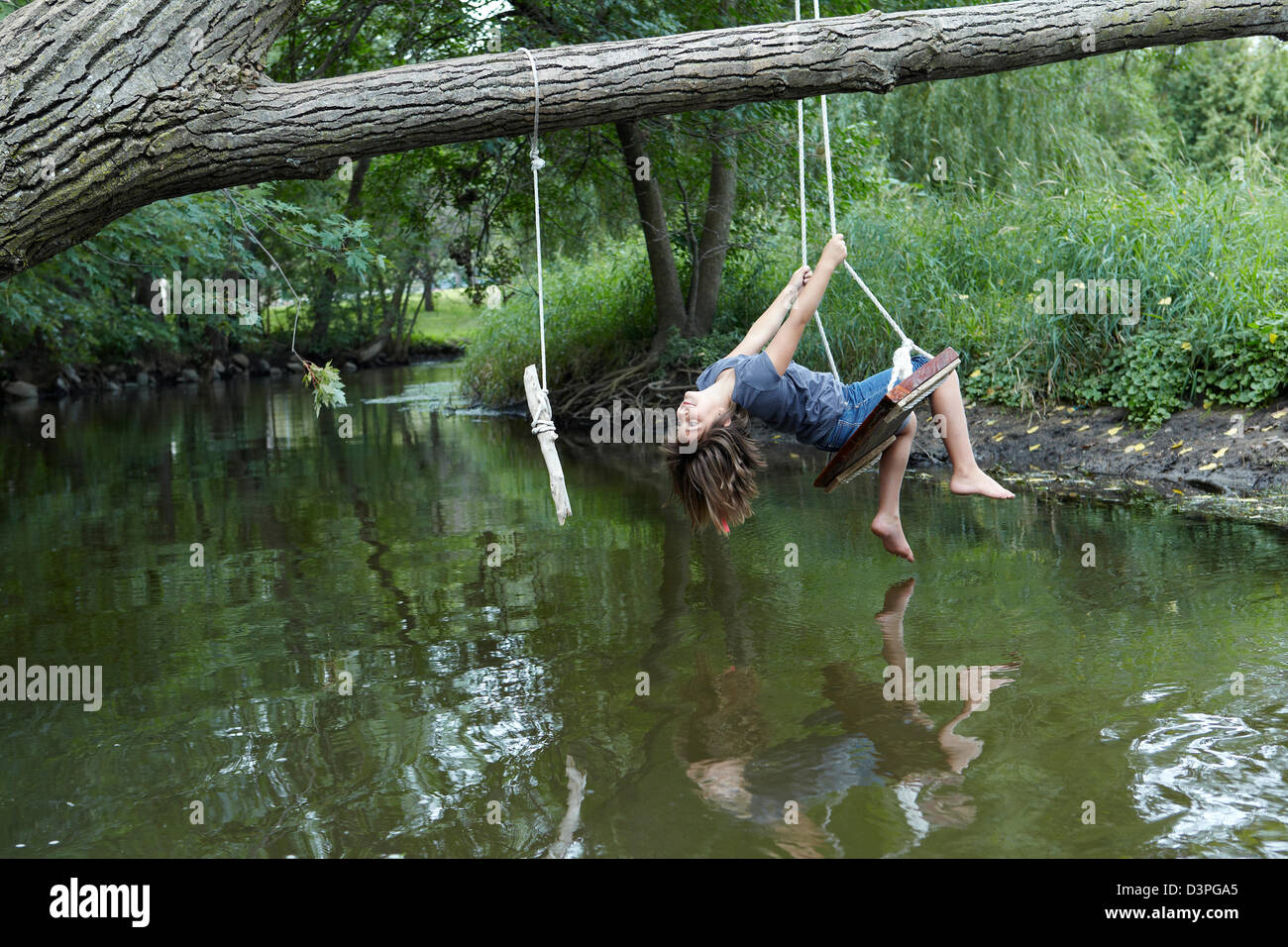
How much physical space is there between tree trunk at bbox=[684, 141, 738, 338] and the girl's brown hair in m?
8.22

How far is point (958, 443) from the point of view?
472 cm

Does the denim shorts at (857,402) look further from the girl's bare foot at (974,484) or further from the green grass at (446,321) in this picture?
the green grass at (446,321)

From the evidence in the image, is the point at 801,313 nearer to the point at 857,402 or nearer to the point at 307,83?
the point at 857,402

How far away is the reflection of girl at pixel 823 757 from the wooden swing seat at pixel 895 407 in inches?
33.6

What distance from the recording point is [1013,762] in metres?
3.21

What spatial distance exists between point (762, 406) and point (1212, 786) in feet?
6.65

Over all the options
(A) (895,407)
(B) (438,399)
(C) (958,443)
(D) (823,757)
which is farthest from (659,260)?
(D) (823,757)

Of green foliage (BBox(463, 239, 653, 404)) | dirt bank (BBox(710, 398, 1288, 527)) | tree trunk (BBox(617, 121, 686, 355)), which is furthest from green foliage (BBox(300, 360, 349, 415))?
green foliage (BBox(463, 239, 653, 404))

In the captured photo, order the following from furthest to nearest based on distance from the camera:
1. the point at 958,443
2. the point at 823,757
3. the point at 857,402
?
1. the point at 958,443
2. the point at 857,402
3. the point at 823,757

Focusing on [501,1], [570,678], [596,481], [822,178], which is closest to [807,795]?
[570,678]

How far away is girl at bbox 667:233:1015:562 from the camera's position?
13.9 ft

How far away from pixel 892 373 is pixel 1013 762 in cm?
166
